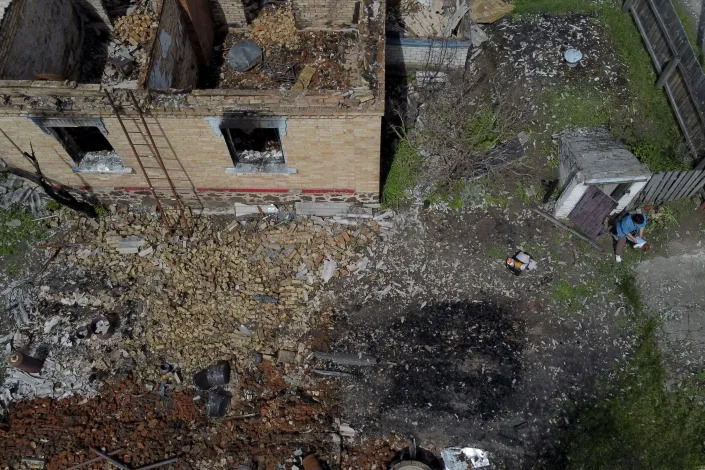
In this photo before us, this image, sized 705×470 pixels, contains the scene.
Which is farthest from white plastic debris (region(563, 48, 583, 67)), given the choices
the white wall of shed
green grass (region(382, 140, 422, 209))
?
green grass (region(382, 140, 422, 209))

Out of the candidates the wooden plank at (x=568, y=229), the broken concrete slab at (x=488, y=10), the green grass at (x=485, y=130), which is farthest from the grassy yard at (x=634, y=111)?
the broken concrete slab at (x=488, y=10)

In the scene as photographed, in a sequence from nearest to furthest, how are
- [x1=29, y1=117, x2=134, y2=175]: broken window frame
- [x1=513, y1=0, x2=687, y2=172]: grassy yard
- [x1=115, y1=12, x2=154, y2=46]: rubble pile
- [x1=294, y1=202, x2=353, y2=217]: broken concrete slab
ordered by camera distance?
[x1=29, y1=117, x2=134, y2=175]: broken window frame < [x1=294, y1=202, x2=353, y2=217]: broken concrete slab < [x1=513, y1=0, x2=687, y2=172]: grassy yard < [x1=115, y1=12, x2=154, y2=46]: rubble pile

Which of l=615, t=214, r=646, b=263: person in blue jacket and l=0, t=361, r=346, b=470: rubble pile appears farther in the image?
l=615, t=214, r=646, b=263: person in blue jacket

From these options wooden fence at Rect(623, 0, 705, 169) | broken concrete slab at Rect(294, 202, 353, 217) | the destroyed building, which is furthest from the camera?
wooden fence at Rect(623, 0, 705, 169)

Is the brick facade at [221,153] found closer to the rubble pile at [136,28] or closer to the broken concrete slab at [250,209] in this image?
the broken concrete slab at [250,209]

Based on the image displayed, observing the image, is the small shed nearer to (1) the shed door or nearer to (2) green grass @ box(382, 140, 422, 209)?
(1) the shed door

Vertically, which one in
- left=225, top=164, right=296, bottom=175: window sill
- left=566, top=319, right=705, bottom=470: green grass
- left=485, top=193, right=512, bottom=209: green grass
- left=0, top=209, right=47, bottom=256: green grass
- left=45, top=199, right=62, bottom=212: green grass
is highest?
left=225, top=164, right=296, bottom=175: window sill

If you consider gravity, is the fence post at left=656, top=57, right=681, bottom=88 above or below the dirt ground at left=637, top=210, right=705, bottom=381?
above
